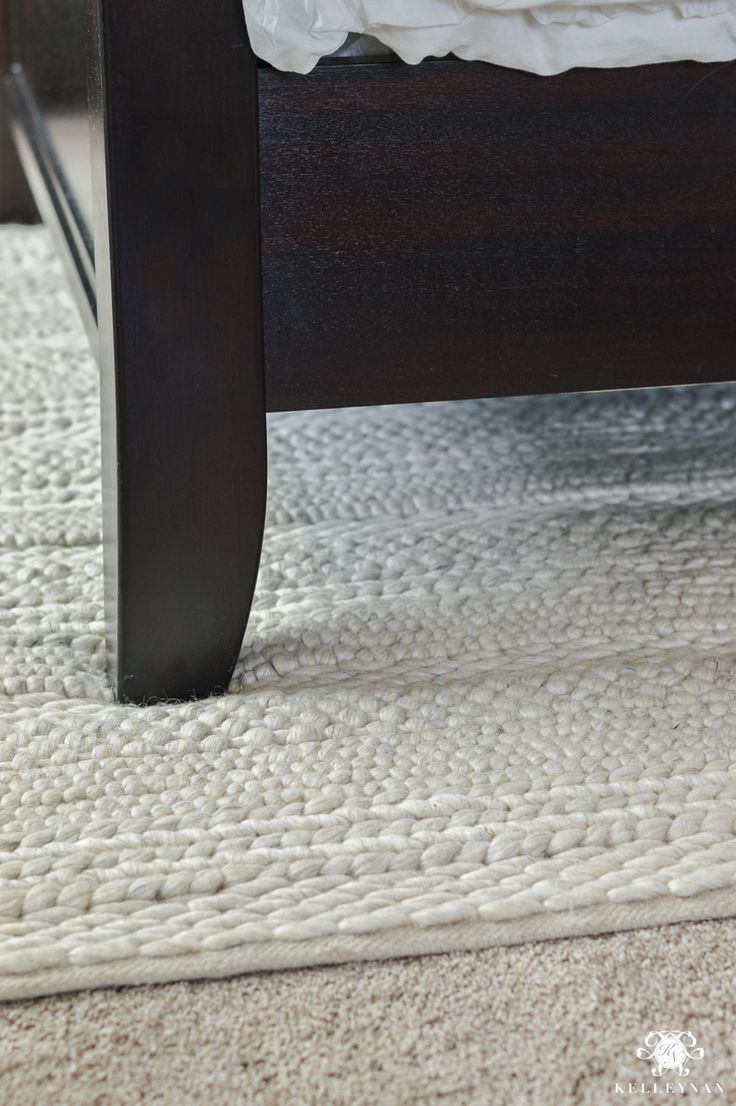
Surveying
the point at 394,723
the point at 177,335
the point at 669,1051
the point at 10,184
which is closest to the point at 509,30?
the point at 177,335

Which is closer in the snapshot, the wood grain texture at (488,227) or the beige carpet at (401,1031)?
the beige carpet at (401,1031)

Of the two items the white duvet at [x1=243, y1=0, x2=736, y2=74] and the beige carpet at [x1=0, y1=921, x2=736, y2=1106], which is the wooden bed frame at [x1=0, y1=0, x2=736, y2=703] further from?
the beige carpet at [x1=0, y1=921, x2=736, y2=1106]

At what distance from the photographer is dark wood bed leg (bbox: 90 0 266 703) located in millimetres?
558

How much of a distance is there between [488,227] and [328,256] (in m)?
0.08

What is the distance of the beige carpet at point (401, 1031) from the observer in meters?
0.45

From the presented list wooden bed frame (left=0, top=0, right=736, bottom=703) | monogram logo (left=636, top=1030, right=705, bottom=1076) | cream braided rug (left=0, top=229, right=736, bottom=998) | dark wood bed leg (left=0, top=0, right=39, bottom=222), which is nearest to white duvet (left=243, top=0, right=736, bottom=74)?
wooden bed frame (left=0, top=0, right=736, bottom=703)

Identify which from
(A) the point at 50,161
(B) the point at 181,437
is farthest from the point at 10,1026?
(A) the point at 50,161

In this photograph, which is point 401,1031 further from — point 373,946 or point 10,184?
point 10,184

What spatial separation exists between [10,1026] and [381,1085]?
0.15 metres

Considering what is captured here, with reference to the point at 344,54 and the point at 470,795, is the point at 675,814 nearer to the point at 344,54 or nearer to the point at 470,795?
the point at 470,795

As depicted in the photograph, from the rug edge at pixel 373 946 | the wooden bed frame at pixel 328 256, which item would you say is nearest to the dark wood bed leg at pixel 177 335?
the wooden bed frame at pixel 328 256

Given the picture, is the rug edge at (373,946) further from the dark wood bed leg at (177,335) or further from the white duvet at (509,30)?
the white duvet at (509,30)

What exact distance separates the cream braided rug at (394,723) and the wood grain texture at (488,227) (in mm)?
165

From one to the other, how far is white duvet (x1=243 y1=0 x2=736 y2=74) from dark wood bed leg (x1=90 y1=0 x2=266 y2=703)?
2 cm
